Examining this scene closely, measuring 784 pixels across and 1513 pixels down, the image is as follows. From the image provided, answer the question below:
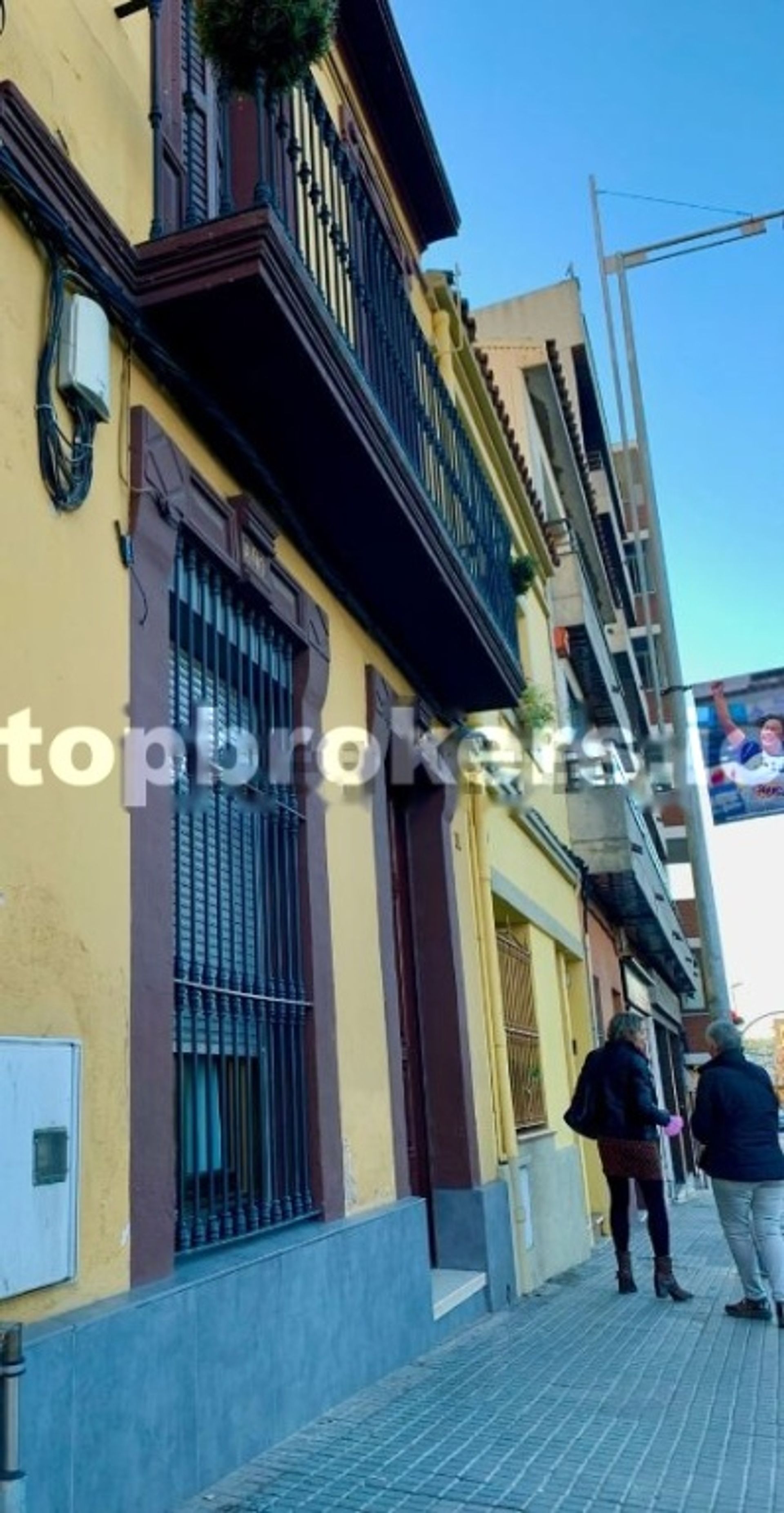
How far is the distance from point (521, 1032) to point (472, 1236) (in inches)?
103

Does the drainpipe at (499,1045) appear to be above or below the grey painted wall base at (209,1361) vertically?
above

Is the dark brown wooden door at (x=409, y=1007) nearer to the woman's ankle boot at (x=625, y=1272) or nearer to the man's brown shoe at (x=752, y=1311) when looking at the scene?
the woman's ankle boot at (x=625, y=1272)

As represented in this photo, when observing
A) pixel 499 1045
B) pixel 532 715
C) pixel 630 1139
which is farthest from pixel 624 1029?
pixel 532 715

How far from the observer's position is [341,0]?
745 cm

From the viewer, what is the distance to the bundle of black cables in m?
3.48

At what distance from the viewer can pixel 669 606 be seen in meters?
10.9

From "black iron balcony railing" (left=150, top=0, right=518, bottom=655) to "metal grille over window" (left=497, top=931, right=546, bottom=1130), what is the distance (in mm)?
2753

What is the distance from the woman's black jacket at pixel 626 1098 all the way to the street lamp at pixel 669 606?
200 cm

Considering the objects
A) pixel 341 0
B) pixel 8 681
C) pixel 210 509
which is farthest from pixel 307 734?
pixel 341 0

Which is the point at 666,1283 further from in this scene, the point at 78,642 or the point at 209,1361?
the point at 78,642

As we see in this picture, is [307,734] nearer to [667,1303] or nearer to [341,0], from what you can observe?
[667,1303]

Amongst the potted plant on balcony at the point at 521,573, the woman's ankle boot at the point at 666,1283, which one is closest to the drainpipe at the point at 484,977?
the woman's ankle boot at the point at 666,1283

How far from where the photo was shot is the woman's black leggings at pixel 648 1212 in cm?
709

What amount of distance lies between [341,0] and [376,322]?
2.56 metres
